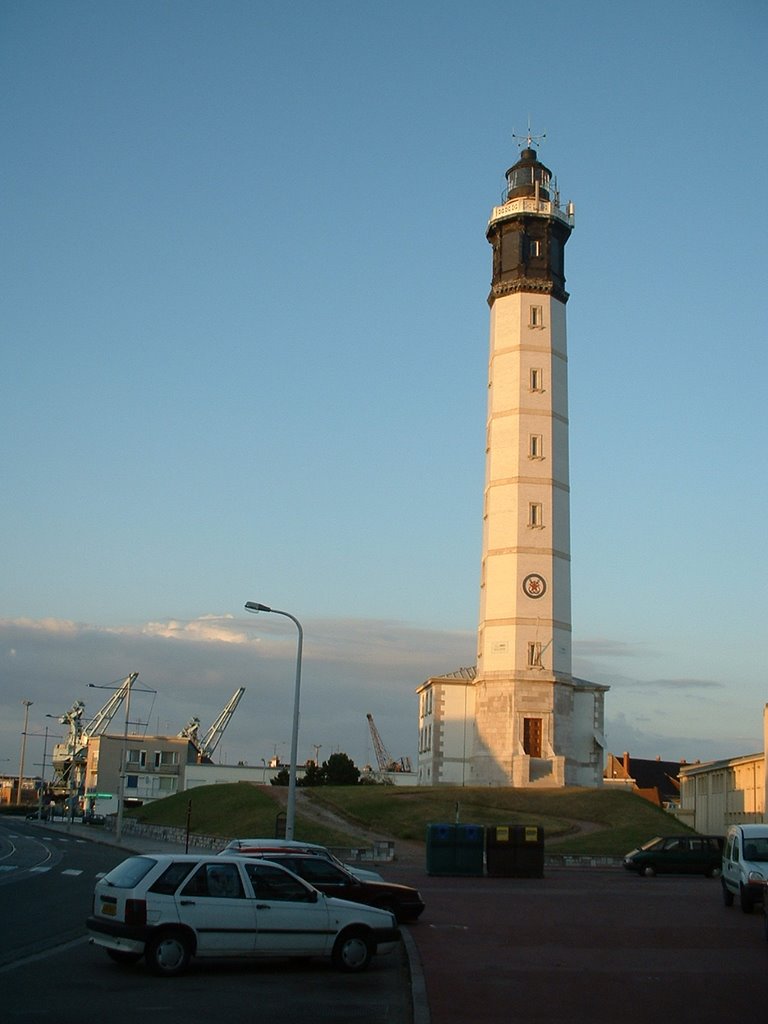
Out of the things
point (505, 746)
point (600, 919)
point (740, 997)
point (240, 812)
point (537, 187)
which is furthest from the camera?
point (537, 187)

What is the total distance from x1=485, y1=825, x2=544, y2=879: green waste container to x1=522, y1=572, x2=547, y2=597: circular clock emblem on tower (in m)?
25.9

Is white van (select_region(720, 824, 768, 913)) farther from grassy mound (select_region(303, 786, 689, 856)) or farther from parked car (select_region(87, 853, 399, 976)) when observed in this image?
grassy mound (select_region(303, 786, 689, 856))

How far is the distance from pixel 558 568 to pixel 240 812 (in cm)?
2178

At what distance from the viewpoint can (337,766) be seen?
8688 centimetres

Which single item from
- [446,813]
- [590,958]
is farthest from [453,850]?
[590,958]

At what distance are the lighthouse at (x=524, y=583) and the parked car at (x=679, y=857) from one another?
20.4 m

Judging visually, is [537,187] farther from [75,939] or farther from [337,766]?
[75,939]

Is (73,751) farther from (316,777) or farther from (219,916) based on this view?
(219,916)

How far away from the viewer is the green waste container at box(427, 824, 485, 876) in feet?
123

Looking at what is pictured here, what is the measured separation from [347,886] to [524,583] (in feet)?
144

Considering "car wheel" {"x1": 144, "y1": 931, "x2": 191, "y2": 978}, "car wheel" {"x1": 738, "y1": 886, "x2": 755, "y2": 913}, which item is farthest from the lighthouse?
"car wheel" {"x1": 144, "y1": 931, "x2": 191, "y2": 978}

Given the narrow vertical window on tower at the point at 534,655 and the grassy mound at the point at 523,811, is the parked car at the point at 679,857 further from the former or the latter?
the narrow vertical window on tower at the point at 534,655

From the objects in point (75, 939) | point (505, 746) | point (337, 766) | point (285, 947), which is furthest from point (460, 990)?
point (337, 766)

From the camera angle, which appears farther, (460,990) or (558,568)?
(558,568)
